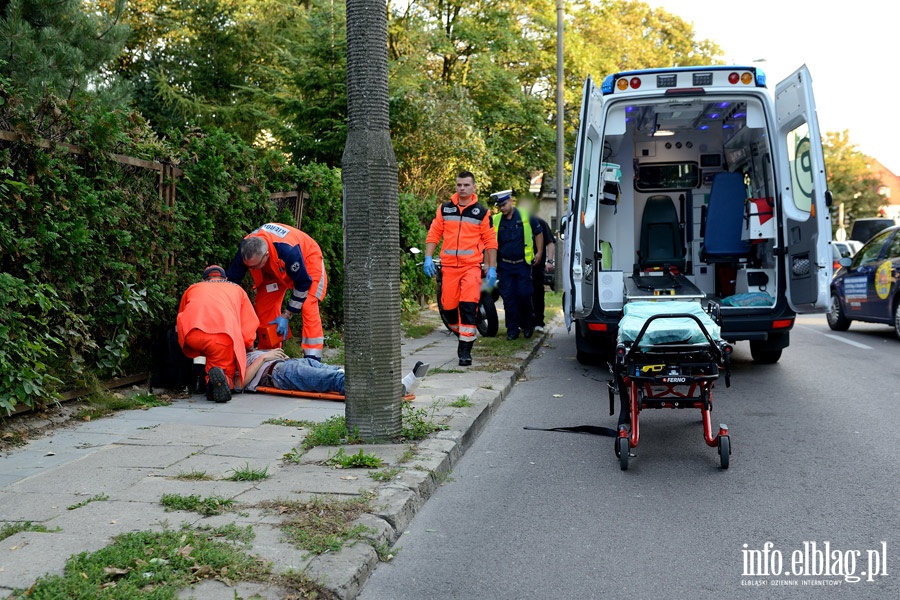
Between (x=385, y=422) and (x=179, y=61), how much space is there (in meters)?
29.1

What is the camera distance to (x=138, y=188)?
7480mm

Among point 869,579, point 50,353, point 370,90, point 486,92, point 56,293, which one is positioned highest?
point 486,92

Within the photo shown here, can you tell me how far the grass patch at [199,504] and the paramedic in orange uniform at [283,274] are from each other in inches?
147

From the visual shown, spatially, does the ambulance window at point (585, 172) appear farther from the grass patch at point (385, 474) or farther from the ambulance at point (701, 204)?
the grass patch at point (385, 474)

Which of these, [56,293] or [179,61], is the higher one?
[179,61]

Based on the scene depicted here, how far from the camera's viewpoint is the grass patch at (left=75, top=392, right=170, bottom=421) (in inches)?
260

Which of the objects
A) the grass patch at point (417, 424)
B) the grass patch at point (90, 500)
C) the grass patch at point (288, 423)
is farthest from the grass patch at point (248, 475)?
the grass patch at point (288, 423)

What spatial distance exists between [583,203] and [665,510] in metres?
4.49

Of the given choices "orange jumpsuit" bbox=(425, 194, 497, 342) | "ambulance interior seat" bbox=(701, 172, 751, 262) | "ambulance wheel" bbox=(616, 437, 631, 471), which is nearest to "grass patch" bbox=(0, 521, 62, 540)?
"ambulance wheel" bbox=(616, 437, 631, 471)

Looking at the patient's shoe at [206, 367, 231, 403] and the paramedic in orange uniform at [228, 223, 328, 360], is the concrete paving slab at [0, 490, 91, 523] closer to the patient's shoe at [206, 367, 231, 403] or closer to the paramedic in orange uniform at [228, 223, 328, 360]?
the patient's shoe at [206, 367, 231, 403]

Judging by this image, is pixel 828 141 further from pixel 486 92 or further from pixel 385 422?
pixel 385 422

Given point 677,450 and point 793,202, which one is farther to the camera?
point 793,202

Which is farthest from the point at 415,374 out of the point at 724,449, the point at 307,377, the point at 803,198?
the point at 803,198

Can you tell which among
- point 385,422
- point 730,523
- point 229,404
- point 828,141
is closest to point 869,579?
point 730,523
